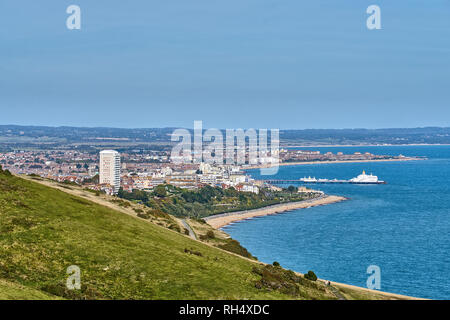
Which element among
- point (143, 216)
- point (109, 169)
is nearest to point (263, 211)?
point (109, 169)

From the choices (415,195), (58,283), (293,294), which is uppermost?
(58,283)

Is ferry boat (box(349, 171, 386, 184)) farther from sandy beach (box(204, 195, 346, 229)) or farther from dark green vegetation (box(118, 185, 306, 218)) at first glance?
sandy beach (box(204, 195, 346, 229))

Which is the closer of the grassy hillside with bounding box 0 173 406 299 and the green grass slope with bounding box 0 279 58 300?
the green grass slope with bounding box 0 279 58 300

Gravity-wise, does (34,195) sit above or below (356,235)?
above

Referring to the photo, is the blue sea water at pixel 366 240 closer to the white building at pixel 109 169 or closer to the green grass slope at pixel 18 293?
the green grass slope at pixel 18 293

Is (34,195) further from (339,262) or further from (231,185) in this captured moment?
(231,185)

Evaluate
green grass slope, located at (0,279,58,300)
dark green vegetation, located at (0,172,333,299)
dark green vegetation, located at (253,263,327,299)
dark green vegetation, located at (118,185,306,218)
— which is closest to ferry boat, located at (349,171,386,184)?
dark green vegetation, located at (118,185,306,218)

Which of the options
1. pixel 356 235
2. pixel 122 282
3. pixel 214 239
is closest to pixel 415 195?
pixel 356 235
